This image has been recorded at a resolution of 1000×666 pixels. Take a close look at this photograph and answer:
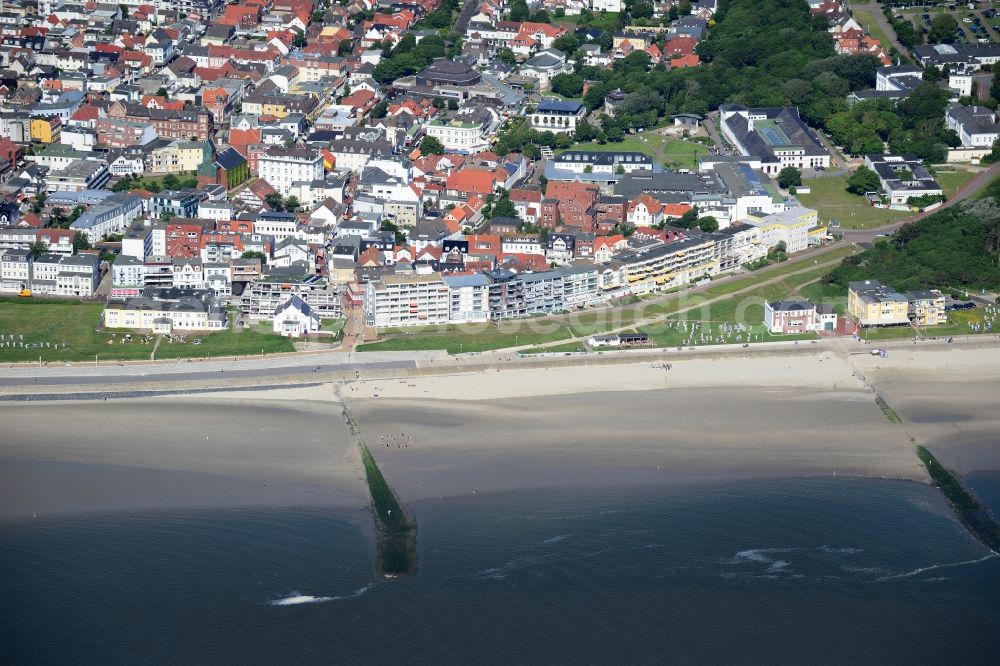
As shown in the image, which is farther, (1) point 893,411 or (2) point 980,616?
(1) point 893,411

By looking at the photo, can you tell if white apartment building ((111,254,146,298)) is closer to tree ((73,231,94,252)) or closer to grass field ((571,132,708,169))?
tree ((73,231,94,252))

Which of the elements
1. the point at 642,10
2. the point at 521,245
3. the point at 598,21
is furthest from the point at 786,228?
the point at 642,10

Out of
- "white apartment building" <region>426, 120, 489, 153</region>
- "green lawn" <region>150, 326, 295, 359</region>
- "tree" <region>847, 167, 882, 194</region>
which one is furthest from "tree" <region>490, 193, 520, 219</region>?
"tree" <region>847, 167, 882, 194</region>

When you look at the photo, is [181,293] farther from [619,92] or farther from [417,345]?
[619,92]

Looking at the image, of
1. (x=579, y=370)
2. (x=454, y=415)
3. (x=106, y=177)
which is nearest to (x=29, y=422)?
(x=454, y=415)

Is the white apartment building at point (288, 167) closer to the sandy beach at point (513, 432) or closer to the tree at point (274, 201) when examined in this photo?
the tree at point (274, 201)

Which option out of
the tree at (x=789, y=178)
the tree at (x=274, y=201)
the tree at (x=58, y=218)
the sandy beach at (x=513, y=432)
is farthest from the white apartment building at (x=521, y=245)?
the tree at (x=58, y=218)
